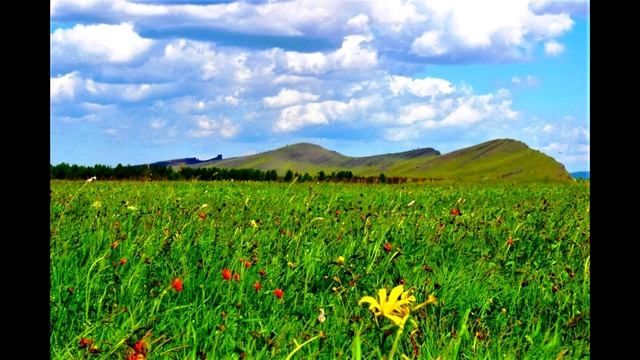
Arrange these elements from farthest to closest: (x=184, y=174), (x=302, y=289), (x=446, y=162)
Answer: (x=446, y=162) → (x=184, y=174) → (x=302, y=289)

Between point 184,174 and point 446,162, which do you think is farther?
point 446,162

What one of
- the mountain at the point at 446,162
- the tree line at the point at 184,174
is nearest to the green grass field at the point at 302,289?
the tree line at the point at 184,174

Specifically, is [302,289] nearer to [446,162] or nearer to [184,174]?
[184,174]

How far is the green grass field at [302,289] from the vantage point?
2939 mm

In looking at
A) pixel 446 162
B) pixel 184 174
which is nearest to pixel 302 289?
pixel 184 174

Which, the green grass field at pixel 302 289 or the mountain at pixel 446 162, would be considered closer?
the green grass field at pixel 302 289

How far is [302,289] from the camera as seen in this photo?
416 cm

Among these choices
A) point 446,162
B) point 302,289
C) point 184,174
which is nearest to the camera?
point 302,289

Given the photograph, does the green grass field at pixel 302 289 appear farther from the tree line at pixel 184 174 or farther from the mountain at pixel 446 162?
the mountain at pixel 446 162

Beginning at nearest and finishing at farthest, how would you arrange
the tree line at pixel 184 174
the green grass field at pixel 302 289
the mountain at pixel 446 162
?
the green grass field at pixel 302 289, the tree line at pixel 184 174, the mountain at pixel 446 162
